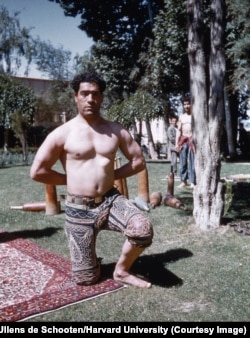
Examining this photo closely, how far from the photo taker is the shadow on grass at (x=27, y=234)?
547 centimetres

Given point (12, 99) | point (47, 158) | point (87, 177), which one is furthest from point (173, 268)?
point (12, 99)

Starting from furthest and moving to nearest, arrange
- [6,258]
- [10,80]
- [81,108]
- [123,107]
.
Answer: [10,80] < [123,107] < [6,258] < [81,108]

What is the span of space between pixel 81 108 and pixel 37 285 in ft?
5.65

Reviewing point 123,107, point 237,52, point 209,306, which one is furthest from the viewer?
point 123,107

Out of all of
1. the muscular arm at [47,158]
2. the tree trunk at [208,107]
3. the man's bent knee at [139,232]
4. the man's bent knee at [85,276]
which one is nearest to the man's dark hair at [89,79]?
the muscular arm at [47,158]

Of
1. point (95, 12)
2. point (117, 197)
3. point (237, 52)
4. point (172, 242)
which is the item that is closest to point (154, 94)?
point (237, 52)

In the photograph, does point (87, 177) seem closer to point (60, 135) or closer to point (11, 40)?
point (60, 135)

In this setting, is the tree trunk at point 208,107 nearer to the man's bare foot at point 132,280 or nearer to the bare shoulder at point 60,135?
the man's bare foot at point 132,280

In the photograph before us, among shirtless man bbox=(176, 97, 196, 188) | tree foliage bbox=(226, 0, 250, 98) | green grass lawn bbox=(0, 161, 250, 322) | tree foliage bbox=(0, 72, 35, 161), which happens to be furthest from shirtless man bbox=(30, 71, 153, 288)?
tree foliage bbox=(0, 72, 35, 161)

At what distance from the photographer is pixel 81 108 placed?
3.74m

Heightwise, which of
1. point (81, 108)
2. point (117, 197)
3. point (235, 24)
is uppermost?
point (235, 24)

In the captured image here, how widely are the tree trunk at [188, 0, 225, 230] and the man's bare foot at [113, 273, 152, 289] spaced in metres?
1.97

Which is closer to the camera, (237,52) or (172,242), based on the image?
(172,242)

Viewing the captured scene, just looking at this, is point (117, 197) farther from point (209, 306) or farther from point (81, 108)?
point (209, 306)
